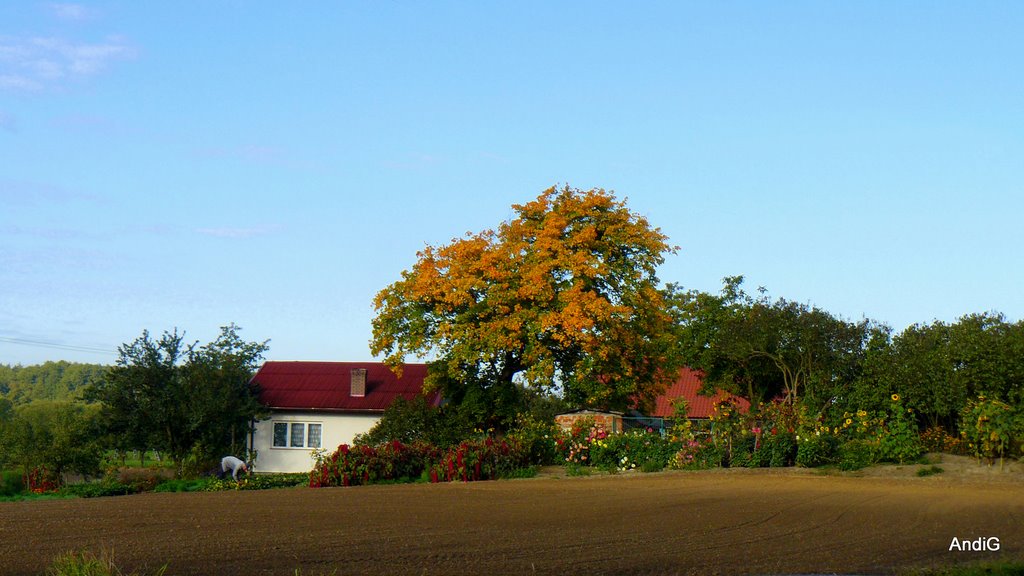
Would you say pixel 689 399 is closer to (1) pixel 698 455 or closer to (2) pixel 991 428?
(1) pixel 698 455

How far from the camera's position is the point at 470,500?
54.2 feet

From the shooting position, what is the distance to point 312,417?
1330 inches

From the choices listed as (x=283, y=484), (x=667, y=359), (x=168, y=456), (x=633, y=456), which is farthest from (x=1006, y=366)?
(x=168, y=456)

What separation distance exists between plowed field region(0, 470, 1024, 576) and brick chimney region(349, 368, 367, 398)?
14.9 metres

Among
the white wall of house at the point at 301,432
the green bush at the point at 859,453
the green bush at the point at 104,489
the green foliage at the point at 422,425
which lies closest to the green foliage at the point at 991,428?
the green bush at the point at 859,453

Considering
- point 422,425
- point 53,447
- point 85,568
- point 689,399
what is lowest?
point 85,568

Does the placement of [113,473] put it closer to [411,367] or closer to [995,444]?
[411,367]

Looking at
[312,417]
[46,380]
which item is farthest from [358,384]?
[46,380]

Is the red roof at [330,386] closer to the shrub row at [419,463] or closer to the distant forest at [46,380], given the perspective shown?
the shrub row at [419,463]

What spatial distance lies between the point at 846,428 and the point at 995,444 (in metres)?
3.26

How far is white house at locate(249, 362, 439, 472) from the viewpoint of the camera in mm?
33406

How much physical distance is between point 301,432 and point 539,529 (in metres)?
23.1

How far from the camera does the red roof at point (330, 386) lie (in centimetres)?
3353

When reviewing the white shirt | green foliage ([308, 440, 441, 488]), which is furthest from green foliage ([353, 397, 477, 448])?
green foliage ([308, 440, 441, 488])
